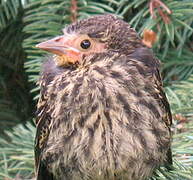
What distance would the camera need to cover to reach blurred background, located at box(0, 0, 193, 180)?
2039 mm

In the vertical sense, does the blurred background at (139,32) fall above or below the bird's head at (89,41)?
below

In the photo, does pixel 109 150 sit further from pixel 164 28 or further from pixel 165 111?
pixel 164 28

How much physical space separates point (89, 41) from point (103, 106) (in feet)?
0.61

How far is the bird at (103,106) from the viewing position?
178cm

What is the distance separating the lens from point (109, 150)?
1.78 metres

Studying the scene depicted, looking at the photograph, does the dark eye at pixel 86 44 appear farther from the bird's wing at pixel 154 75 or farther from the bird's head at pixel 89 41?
the bird's wing at pixel 154 75

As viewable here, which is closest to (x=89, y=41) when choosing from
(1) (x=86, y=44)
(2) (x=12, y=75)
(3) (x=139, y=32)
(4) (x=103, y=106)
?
(1) (x=86, y=44)

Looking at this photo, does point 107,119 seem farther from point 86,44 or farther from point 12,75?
point 12,75

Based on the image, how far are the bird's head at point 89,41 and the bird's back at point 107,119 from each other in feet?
0.09

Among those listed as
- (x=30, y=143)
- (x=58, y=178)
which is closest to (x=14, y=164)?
A: (x=30, y=143)

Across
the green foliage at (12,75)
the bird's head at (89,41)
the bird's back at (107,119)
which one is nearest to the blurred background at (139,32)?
the green foliage at (12,75)

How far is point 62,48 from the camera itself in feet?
5.96

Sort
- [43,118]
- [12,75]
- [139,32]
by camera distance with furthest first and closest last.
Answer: [12,75] < [139,32] < [43,118]

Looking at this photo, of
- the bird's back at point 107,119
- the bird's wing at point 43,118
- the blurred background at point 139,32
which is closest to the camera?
the bird's back at point 107,119
